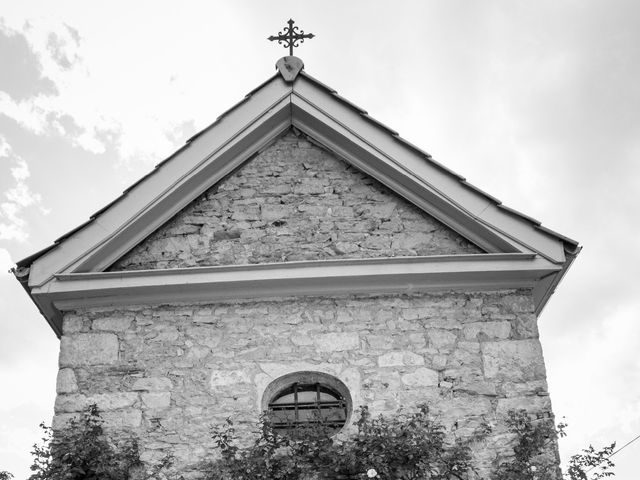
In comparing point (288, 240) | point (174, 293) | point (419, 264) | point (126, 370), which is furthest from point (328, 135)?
point (126, 370)

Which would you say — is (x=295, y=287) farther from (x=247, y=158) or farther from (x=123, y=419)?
(x=123, y=419)

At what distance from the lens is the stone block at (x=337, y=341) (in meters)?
6.55

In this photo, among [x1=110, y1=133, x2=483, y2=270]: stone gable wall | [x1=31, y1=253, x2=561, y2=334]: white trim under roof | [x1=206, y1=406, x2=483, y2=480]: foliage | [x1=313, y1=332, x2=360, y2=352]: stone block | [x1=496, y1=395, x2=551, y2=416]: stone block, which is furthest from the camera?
[x1=110, y1=133, x2=483, y2=270]: stone gable wall

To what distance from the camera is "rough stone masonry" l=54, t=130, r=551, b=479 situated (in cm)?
636

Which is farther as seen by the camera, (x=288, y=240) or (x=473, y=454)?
(x=288, y=240)

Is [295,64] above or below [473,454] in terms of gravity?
above

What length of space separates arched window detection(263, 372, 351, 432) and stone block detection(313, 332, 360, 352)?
0.73 ft

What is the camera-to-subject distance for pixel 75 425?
631 cm

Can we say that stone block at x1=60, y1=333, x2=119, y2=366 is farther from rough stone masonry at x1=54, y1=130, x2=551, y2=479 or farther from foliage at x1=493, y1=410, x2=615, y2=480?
foliage at x1=493, y1=410, x2=615, y2=480

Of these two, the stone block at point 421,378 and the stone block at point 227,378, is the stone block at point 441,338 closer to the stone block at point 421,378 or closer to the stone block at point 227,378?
the stone block at point 421,378

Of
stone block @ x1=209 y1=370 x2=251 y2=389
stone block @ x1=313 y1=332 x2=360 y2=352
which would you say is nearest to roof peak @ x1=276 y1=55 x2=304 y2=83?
stone block @ x1=313 y1=332 x2=360 y2=352

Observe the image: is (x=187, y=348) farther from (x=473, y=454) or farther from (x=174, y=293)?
(x=473, y=454)

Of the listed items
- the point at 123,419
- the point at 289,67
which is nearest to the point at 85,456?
the point at 123,419

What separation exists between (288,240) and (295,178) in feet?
2.10
